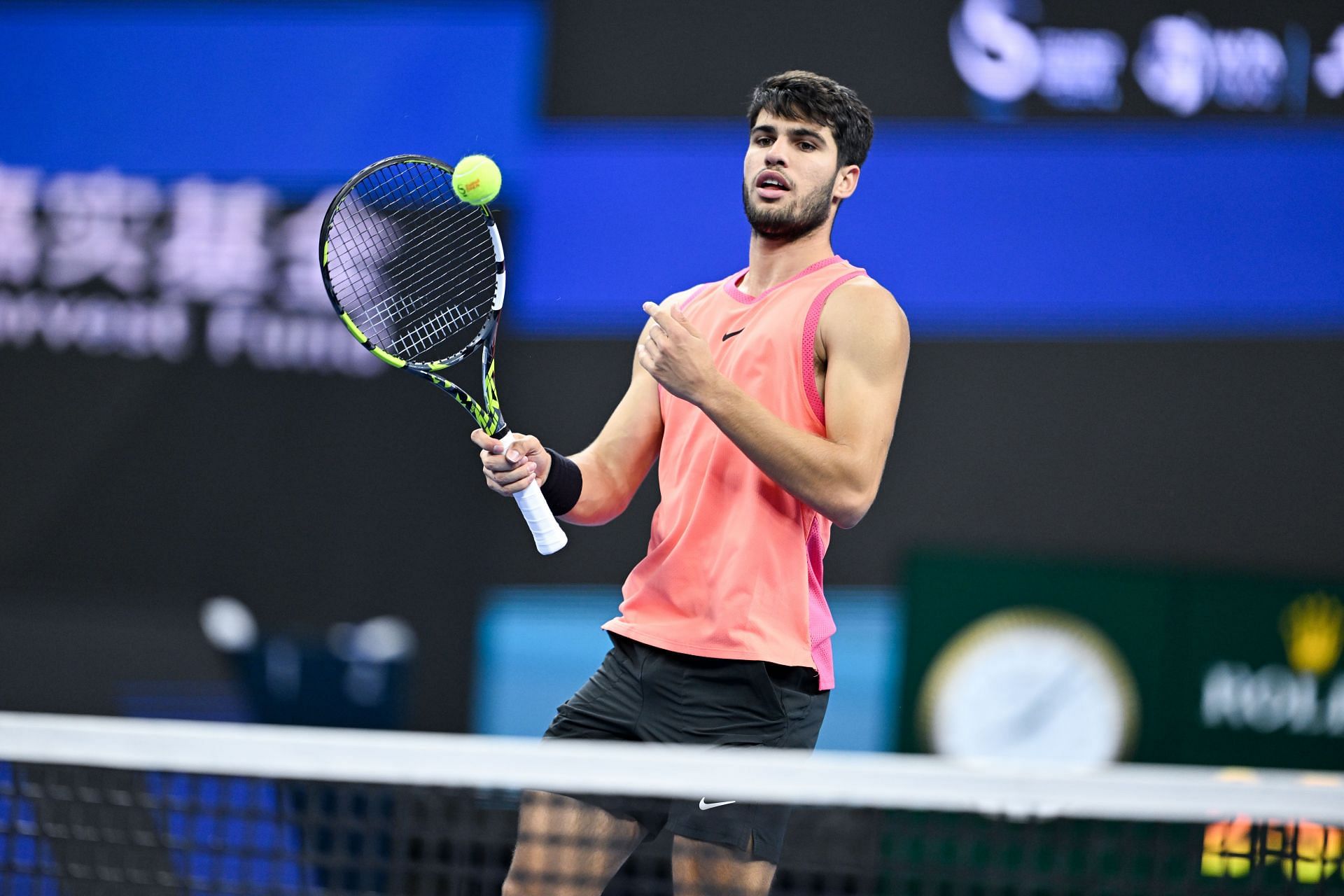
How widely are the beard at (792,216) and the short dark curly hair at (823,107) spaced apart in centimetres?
7

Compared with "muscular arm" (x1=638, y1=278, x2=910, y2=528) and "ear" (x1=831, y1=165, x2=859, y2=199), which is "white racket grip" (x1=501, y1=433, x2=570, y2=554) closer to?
"muscular arm" (x1=638, y1=278, x2=910, y2=528)

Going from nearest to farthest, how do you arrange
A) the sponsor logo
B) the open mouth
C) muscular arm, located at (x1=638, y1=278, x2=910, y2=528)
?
1. muscular arm, located at (x1=638, y1=278, x2=910, y2=528)
2. the open mouth
3. the sponsor logo

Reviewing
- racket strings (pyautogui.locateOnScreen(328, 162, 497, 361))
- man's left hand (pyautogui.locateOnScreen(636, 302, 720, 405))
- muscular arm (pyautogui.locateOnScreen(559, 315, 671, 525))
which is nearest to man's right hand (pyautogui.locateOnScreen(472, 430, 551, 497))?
muscular arm (pyautogui.locateOnScreen(559, 315, 671, 525))

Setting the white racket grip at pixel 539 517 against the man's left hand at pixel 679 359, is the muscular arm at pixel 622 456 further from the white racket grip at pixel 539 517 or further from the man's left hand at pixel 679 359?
the man's left hand at pixel 679 359

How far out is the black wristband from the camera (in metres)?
2.35

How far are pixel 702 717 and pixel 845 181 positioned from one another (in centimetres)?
84

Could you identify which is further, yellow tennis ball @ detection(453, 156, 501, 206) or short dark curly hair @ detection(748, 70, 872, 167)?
yellow tennis ball @ detection(453, 156, 501, 206)

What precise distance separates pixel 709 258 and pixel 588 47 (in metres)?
0.75

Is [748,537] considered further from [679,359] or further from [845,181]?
[845,181]

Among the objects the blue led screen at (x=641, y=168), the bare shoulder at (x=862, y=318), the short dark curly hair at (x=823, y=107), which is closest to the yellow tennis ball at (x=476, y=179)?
the short dark curly hair at (x=823, y=107)

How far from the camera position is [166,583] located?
4699 millimetres

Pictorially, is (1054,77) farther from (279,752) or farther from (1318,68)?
(279,752)

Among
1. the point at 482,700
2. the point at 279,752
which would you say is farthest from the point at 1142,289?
the point at 279,752

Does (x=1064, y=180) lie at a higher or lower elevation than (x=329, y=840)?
higher
